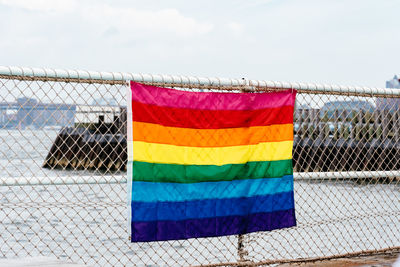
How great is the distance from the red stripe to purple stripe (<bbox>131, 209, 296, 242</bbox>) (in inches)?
26.2

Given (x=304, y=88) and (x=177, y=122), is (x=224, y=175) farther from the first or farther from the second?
(x=304, y=88)

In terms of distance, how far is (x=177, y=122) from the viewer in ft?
13.1

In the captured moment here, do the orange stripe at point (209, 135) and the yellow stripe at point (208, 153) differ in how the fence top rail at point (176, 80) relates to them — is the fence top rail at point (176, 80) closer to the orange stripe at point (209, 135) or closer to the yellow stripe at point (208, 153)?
the orange stripe at point (209, 135)

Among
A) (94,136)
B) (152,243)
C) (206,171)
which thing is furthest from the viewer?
(152,243)

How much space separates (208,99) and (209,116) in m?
0.12

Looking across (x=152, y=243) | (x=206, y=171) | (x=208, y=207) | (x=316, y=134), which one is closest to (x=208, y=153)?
(x=206, y=171)

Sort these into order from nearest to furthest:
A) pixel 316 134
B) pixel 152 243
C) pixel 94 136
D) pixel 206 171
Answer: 1. pixel 206 171
2. pixel 94 136
3. pixel 152 243
4. pixel 316 134

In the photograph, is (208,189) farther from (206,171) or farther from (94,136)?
(94,136)

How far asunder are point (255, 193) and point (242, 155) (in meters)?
0.30

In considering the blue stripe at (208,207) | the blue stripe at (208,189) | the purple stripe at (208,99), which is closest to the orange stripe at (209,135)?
the purple stripe at (208,99)

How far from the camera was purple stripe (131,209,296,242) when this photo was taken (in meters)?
3.89

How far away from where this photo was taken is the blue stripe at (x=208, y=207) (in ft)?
12.8

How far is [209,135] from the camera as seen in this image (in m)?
4.11

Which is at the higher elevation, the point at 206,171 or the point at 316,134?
the point at 316,134
